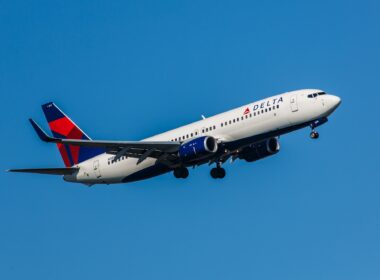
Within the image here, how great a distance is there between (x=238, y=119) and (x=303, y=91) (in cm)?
512

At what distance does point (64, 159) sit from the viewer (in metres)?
79.9

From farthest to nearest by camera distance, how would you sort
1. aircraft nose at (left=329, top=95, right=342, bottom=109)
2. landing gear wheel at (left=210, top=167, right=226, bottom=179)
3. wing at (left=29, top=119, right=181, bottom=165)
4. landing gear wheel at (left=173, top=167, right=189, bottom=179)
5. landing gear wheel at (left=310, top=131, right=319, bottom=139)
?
landing gear wheel at (left=210, top=167, right=226, bottom=179), landing gear wheel at (left=173, top=167, right=189, bottom=179), wing at (left=29, top=119, right=181, bottom=165), aircraft nose at (left=329, top=95, right=342, bottom=109), landing gear wheel at (left=310, top=131, right=319, bottom=139)

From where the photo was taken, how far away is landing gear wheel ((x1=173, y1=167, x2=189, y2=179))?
7055cm

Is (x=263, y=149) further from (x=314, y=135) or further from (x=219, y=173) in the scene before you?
(x=314, y=135)

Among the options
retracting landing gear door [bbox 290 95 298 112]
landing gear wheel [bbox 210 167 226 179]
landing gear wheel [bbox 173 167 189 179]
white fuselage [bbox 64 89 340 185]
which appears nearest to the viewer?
white fuselage [bbox 64 89 340 185]

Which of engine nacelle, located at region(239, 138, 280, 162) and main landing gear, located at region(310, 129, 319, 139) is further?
engine nacelle, located at region(239, 138, 280, 162)

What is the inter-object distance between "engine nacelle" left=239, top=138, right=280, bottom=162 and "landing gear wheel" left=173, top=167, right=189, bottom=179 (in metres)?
5.00

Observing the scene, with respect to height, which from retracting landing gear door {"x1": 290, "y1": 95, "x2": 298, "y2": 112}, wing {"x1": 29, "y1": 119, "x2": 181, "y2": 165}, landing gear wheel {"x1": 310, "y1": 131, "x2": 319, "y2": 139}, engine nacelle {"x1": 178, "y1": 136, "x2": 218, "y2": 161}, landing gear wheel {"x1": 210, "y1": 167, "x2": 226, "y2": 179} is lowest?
landing gear wheel {"x1": 310, "y1": 131, "x2": 319, "y2": 139}

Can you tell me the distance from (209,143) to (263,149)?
632cm

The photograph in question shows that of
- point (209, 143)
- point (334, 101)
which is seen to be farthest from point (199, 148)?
point (334, 101)

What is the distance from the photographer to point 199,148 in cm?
6625

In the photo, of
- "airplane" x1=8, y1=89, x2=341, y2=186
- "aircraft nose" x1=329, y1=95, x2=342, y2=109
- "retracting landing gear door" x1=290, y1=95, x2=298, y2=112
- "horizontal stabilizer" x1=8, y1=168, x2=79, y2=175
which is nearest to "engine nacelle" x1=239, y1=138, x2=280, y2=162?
"airplane" x1=8, y1=89, x2=341, y2=186

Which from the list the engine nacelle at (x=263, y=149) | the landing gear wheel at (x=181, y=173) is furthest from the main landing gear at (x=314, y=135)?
the landing gear wheel at (x=181, y=173)

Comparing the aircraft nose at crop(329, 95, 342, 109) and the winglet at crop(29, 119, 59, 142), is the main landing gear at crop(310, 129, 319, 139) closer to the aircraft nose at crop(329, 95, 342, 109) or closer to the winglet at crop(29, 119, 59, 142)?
the aircraft nose at crop(329, 95, 342, 109)
